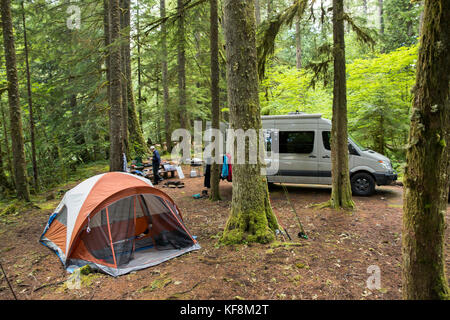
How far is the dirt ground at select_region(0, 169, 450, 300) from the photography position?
3457 millimetres

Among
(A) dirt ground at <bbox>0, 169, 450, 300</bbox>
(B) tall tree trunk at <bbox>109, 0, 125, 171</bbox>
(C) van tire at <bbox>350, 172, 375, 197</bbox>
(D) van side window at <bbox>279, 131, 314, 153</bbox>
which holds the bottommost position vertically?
(A) dirt ground at <bbox>0, 169, 450, 300</bbox>

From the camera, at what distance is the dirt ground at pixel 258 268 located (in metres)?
3.46

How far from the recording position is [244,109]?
15.9 feet

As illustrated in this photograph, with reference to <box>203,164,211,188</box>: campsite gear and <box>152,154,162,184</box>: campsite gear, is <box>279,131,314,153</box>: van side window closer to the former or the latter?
<box>203,164,211,188</box>: campsite gear

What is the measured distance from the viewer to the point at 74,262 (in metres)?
4.69

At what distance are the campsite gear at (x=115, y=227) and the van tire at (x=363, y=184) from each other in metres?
5.62

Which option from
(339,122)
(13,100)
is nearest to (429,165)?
(339,122)

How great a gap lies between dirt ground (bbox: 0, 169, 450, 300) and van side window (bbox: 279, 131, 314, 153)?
2.81m

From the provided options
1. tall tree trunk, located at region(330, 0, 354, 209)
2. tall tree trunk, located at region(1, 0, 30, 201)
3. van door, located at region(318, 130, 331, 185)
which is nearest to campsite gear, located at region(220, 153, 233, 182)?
van door, located at region(318, 130, 331, 185)

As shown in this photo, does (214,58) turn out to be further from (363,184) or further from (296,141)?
(363,184)

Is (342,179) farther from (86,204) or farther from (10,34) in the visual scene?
(10,34)

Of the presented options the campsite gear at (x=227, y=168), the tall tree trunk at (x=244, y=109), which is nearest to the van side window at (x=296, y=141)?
the campsite gear at (x=227, y=168)

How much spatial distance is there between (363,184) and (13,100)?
38.3 ft

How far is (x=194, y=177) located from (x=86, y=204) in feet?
24.2
